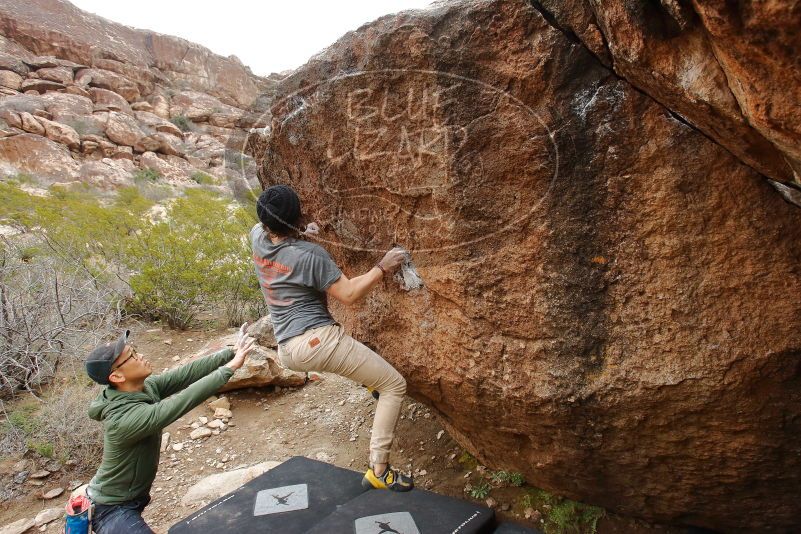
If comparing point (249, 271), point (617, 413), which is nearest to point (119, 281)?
point (249, 271)

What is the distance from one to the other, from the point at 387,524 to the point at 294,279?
1261 millimetres

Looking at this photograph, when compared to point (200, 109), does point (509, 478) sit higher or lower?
lower

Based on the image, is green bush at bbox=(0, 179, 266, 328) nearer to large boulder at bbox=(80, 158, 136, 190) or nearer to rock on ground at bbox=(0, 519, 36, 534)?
rock on ground at bbox=(0, 519, 36, 534)

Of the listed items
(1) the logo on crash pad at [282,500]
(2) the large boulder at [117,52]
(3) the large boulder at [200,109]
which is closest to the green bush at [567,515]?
(1) the logo on crash pad at [282,500]

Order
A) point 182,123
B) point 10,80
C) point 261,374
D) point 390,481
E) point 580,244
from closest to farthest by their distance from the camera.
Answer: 1. point 580,244
2. point 390,481
3. point 261,374
4. point 10,80
5. point 182,123

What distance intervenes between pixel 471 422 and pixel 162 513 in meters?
2.25

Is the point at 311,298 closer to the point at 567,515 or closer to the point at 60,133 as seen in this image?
the point at 567,515

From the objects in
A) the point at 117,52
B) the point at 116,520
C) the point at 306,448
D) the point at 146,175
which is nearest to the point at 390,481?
the point at 116,520

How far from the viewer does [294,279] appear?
2.32m

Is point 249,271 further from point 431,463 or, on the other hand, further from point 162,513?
point 431,463

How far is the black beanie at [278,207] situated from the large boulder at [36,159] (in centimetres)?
1710

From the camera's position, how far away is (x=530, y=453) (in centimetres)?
258

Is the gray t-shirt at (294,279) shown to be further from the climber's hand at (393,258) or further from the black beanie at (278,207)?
the climber's hand at (393,258)

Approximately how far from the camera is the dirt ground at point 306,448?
311 cm
